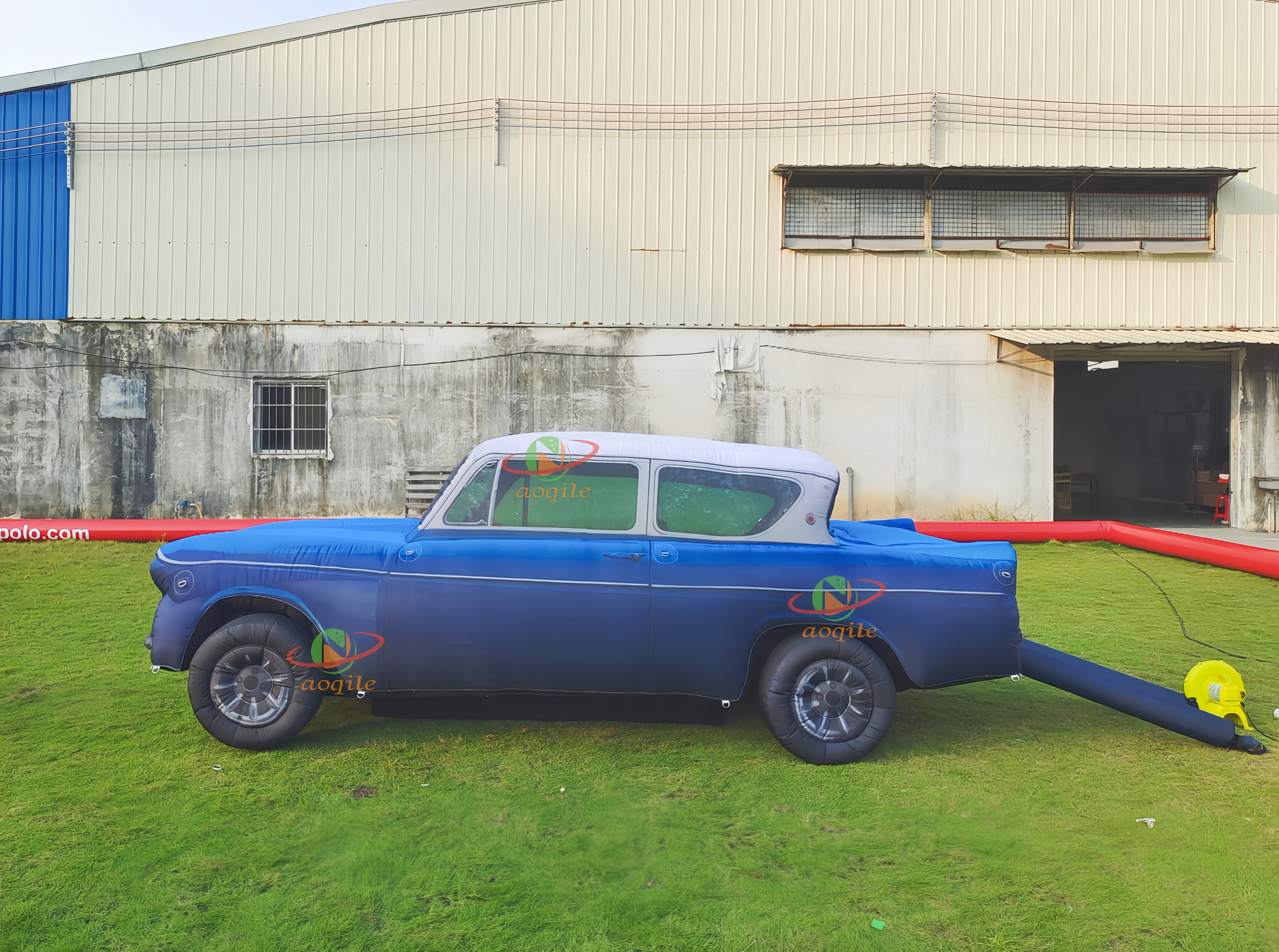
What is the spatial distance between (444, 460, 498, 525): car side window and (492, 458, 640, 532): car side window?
0.16 ft

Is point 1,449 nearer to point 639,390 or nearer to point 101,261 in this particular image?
point 101,261

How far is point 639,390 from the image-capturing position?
13359mm

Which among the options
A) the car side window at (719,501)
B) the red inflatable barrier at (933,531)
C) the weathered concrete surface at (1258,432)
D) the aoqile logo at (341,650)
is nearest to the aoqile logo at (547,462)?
the car side window at (719,501)

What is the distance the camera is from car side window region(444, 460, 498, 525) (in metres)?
4.24

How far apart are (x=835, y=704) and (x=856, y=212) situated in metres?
11.2

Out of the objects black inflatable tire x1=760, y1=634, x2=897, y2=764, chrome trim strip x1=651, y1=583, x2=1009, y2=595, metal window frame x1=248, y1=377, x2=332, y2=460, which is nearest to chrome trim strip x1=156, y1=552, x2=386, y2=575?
chrome trim strip x1=651, y1=583, x2=1009, y2=595

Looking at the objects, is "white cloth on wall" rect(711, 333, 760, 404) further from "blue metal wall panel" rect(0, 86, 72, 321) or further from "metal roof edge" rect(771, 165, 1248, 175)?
"blue metal wall panel" rect(0, 86, 72, 321)

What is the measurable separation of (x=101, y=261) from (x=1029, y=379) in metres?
15.5

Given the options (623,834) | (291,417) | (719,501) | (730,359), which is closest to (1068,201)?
(730,359)

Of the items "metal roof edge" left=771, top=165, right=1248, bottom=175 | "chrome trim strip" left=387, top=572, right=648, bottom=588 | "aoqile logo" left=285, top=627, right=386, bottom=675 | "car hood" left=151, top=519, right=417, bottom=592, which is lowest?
"aoqile logo" left=285, top=627, right=386, bottom=675

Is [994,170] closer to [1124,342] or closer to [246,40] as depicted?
[1124,342]

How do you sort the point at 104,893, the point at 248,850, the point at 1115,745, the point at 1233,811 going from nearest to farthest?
the point at 104,893 < the point at 248,850 < the point at 1233,811 < the point at 1115,745

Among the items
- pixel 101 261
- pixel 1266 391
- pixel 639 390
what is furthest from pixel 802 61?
pixel 101 261

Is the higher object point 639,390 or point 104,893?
point 639,390
